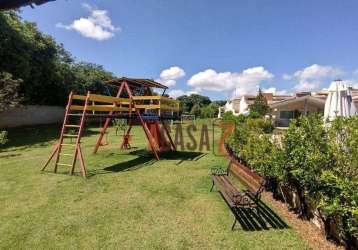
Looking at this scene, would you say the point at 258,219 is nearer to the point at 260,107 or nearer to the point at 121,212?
the point at 121,212

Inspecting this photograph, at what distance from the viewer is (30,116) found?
27.1m

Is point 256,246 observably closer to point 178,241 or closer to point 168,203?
point 178,241

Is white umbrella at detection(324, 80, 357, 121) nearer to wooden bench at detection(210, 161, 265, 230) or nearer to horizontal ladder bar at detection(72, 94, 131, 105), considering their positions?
Answer: wooden bench at detection(210, 161, 265, 230)

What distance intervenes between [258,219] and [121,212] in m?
2.85

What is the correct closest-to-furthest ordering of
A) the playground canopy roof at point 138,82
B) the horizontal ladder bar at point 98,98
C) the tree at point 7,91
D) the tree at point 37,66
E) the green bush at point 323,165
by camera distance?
1. the green bush at point 323,165
2. the horizontal ladder bar at point 98,98
3. the playground canopy roof at point 138,82
4. the tree at point 7,91
5. the tree at point 37,66

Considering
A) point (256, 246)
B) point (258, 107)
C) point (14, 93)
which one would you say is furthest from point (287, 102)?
point (256, 246)

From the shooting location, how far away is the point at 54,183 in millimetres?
7812

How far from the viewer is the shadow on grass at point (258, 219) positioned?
4977 millimetres

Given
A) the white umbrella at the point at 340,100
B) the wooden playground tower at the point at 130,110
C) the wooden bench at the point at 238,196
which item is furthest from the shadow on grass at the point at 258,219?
the wooden playground tower at the point at 130,110

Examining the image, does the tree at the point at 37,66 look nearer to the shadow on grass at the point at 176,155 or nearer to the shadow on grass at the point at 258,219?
the shadow on grass at the point at 176,155

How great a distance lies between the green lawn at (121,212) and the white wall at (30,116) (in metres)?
16.5

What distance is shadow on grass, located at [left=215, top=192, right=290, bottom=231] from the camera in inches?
196

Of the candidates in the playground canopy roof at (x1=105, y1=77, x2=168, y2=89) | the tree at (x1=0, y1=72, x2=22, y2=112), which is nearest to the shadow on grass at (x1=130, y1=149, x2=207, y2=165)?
the playground canopy roof at (x1=105, y1=77, x2=168, y2=89)

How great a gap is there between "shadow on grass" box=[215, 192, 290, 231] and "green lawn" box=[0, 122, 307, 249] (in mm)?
180
